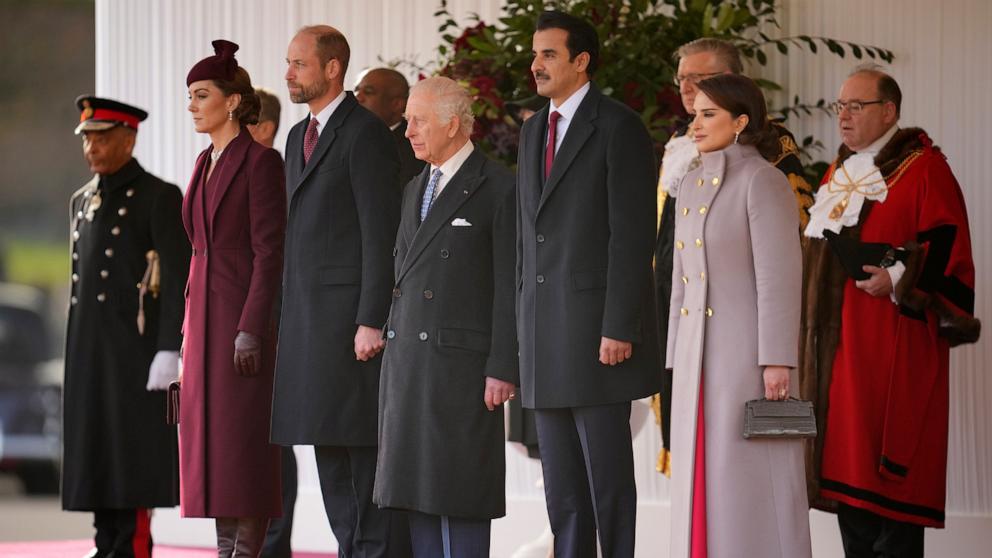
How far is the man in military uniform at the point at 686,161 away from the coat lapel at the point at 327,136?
1.05 meters

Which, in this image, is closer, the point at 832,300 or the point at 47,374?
the point at 832,300

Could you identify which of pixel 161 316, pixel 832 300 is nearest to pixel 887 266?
pixel 832 300

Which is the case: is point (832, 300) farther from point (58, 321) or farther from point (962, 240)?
point (58, 321)

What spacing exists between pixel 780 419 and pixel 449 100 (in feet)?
4.09

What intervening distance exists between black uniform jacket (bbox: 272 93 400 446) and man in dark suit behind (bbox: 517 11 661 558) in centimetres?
50

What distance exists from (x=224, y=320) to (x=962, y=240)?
2.27 m

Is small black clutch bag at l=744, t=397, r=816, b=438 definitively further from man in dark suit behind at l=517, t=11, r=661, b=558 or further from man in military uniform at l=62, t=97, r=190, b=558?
man in military uniform at l=62, t=97, r=190, b=558

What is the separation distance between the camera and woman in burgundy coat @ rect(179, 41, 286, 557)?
503 centimetres

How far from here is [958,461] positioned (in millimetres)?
6297

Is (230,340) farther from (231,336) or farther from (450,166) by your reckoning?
(450,166)

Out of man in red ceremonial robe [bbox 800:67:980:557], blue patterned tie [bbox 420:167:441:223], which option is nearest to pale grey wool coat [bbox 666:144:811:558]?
blue patterned tie [bbox 420:167:441:223]

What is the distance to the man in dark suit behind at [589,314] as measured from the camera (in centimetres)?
437

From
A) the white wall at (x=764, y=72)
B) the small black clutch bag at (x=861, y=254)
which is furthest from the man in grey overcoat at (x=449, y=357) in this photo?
the white wall at (x=764, y=72)

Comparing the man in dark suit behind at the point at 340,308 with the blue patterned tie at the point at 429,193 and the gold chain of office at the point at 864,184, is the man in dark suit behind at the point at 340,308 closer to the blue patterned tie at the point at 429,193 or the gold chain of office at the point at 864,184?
the blue patterned tie at the point at 429,193
